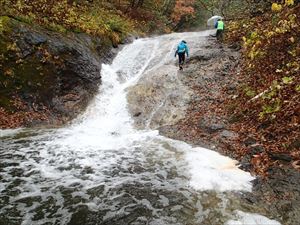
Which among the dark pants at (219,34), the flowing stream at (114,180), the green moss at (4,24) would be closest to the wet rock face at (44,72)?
the green moss at (4,24)

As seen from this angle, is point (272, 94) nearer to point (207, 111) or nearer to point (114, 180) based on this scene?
point (207, 111)

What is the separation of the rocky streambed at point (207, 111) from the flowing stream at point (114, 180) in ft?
1.63

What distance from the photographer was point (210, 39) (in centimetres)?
2125

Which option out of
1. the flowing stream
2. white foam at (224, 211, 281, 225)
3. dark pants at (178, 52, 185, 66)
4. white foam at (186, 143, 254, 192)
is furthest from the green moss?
white foam at (224, 211, 281, 225)

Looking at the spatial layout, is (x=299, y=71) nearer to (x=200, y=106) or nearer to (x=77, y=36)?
(x=200, y=106)

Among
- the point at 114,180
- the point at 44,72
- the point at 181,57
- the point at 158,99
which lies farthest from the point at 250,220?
the point at 181,57

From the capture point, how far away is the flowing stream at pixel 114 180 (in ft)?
24.4

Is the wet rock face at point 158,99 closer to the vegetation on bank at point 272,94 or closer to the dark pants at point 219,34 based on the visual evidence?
the vegetation on bank at point 272,94

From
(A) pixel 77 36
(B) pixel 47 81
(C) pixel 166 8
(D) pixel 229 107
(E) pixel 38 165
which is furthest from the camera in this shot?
(C) pixel 166 8

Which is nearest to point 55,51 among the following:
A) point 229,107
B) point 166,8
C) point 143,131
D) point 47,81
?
point 47,81

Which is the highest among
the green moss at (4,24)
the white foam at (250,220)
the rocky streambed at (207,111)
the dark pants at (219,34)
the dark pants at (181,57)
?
the dark pants at (219,34)

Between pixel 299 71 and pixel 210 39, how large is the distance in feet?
32.4

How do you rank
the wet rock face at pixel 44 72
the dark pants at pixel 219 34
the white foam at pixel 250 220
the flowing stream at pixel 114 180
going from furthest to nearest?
the dark pants at pixel 219 34
the wet rock face at pixel 44 72
the flowing stream at pixel 114 180
the white foam at pixel 250 220

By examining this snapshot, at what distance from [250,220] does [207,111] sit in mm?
6851
